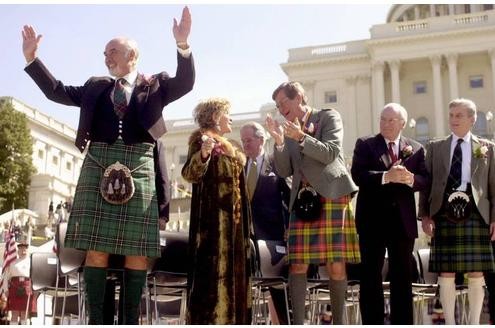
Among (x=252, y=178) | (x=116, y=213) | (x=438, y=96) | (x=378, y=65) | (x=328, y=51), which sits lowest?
(x=116, y=213)

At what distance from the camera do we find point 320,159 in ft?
20.3

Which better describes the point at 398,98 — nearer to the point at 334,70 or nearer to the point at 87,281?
the point at 334,70

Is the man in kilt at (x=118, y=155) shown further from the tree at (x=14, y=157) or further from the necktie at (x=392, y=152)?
the tree at (x=14, y=157)

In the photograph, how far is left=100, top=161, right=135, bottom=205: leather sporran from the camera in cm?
557

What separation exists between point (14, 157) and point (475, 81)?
32193 millimetres

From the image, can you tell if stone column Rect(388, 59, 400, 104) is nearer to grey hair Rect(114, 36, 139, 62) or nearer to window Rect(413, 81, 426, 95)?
window Rect(413, 81, 426, 95)

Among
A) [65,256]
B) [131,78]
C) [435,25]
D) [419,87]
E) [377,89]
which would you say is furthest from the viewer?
[419,87]

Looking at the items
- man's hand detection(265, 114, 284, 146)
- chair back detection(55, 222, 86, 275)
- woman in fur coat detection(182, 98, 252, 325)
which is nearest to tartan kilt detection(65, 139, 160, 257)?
woman in fur coat detection(182, 98, 252, 325)

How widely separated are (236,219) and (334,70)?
51687mm

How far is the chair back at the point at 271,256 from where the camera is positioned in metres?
7.87

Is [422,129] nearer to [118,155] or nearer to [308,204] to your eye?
[308,204]

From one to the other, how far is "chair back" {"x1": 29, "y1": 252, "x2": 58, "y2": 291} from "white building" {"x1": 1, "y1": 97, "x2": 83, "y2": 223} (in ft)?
144


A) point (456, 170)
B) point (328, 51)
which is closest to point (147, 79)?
point (456, 170)

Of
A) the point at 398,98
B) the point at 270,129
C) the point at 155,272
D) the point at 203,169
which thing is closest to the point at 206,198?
the point at 203,169
